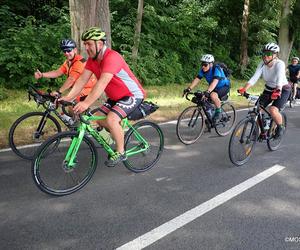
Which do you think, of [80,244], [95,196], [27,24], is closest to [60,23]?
[27,24]

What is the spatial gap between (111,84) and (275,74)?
3272 mm

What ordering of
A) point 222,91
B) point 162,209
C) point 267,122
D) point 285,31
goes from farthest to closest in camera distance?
point 285,31, point 222,91, point 267,122, point 162,209

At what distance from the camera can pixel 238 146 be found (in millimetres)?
5668

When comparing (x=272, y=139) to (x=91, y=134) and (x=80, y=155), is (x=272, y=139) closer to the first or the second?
(x=91, y=134)

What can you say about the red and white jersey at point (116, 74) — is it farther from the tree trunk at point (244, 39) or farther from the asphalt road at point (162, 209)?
the tree trunk at point (244, 39)

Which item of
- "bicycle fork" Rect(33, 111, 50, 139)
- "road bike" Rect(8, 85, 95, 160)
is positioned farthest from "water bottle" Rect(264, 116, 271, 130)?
"bicycle fork" Rect(33, 111, 50, 139)

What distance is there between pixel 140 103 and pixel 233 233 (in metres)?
2.26

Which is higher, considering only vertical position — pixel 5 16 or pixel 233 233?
pixel 5 16

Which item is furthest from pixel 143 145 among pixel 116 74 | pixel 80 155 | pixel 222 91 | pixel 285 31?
pixel 285 31

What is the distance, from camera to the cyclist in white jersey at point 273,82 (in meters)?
5.88

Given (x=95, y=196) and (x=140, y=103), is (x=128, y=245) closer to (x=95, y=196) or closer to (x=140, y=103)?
(x=95, y=196)

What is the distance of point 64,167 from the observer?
4.30 metres

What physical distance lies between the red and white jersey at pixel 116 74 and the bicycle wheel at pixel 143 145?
1.95ft

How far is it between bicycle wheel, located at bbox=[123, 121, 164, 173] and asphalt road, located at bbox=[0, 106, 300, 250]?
0.48 ft
